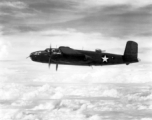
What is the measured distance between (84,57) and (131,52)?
9.38 m

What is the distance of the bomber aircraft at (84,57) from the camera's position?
42094 millimetres

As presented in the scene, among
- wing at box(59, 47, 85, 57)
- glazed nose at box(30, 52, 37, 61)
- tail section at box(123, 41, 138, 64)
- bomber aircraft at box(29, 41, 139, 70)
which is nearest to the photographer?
wing at box(59, 47, 85, 57)

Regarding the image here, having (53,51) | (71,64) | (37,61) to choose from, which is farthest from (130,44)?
(37,61)

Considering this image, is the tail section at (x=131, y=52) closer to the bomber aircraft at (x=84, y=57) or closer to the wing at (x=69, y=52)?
the bomber aircraft at (x=84, y=57)

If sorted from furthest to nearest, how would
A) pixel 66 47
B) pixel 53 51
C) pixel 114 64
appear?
pixel 114 64
pixel 53 51
pixel 66 47

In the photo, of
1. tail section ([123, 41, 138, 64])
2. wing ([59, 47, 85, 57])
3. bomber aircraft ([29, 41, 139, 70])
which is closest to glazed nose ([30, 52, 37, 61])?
bomber aircraft ([29, 41, 139, 70])

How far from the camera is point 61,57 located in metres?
42.1

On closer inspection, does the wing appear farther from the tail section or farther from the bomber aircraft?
the tail section

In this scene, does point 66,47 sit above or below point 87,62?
above

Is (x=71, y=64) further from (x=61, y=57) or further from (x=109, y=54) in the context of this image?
(x=109, y=54)

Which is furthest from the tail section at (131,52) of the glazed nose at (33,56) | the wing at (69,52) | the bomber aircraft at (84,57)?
the glazed nose at (33,56)

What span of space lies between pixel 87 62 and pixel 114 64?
5990 millimetres

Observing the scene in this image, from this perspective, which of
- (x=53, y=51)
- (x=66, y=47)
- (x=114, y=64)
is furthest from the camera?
(x=114, y=64)

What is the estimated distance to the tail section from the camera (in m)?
42.8
